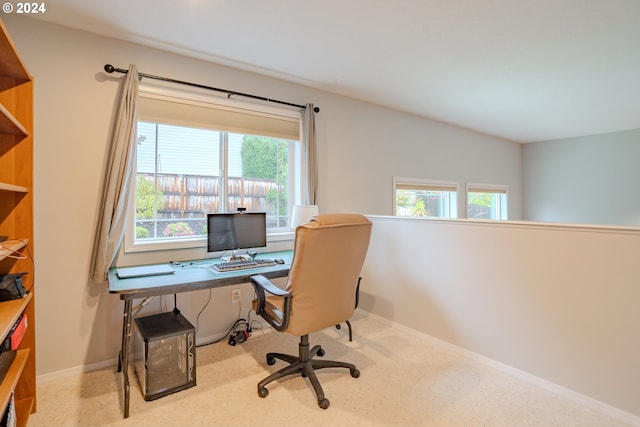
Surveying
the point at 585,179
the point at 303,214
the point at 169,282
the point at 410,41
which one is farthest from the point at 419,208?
the point at 169,282

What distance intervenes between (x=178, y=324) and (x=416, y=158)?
364 cm

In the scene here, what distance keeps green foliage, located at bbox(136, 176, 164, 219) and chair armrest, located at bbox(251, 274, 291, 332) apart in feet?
4.02

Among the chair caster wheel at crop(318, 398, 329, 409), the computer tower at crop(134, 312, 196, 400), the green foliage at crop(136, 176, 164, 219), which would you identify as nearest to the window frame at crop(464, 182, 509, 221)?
the chair caster wheel at crop(318, 398, 329, 409)

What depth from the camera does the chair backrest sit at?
181cm

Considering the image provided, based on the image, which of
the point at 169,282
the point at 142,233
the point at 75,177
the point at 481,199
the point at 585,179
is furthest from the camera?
the point at 481,199

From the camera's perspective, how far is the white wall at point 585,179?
16.4 ft

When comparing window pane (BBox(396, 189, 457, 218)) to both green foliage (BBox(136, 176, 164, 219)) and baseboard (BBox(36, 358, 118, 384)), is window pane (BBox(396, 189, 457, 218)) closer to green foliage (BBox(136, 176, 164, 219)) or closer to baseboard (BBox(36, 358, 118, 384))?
green foliage (BBox(136, 176, 164, 219))

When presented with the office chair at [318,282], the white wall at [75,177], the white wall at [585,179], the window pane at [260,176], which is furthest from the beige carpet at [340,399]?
the white wall at [585,179]

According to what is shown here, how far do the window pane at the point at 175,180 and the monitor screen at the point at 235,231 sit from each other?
0.34 m

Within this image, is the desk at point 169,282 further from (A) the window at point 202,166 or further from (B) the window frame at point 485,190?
(B) the window frame at point 485,190

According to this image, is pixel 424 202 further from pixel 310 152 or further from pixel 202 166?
pixel 202 166

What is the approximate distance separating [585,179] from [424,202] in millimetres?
2980

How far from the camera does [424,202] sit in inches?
193

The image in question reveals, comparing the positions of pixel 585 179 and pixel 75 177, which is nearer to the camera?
pixel 75 177
